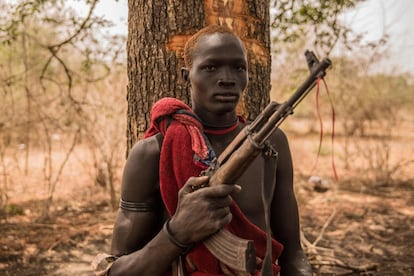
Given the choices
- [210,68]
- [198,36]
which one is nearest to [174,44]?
[198,36]

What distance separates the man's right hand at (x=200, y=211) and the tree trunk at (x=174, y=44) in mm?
1037

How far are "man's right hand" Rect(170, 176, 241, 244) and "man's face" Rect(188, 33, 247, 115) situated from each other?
313 millimetres

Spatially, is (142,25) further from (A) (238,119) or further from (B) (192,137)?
(B) (192,137)

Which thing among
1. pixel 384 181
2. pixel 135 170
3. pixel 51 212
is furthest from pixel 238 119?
pixel 384 181

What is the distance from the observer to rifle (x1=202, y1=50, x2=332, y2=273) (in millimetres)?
1411

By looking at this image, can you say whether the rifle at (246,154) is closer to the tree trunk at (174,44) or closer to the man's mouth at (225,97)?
the man's mouth at (225,97)

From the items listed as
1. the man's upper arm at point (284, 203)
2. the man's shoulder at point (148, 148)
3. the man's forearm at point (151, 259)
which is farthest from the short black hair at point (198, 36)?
the man's forearm at point (151, 259)

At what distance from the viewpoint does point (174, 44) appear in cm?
258

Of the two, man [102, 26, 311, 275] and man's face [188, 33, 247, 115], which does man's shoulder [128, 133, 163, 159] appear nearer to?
man [102, 26, 311, 275]

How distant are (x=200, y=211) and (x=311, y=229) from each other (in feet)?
18.6

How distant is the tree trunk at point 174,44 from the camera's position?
99.9 inches

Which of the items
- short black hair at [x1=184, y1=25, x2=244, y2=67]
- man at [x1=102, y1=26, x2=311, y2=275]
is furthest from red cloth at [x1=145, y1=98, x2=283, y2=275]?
short black hair at [x1=184, y1=25, x2=244, y2=67]

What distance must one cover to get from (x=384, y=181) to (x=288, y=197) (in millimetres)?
8206

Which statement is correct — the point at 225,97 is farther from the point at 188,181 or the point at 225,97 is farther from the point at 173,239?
the point at 173,239
